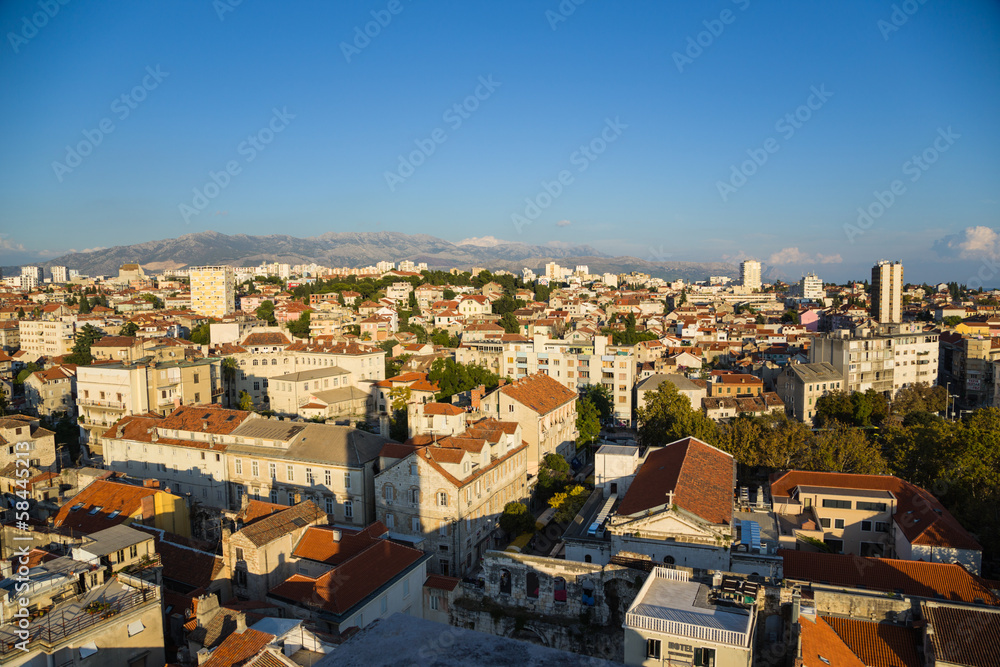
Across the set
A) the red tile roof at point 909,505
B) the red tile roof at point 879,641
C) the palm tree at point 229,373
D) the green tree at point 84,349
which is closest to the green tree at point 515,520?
the red tile roof at point 909,505

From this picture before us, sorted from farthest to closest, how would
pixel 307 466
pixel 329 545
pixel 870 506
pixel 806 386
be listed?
pixel 806 386
pixel 307 466
pixel 870 506
pixel 329 545

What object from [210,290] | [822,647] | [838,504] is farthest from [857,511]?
[210,290]

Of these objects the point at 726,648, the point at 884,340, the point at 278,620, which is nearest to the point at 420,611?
the point at 278,620

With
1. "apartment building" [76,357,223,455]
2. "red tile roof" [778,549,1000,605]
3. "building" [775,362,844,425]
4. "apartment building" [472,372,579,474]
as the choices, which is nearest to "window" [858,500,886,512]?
"red tile roof" [778,549,1000,605]

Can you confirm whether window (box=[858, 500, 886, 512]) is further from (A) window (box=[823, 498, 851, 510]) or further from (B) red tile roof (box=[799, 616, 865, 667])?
(B) red tile roof (box=[799, 616, 865, 667])

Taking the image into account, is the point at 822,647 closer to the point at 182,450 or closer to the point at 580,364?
the point at 182,450

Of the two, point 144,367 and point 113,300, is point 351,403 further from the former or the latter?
point 113,300

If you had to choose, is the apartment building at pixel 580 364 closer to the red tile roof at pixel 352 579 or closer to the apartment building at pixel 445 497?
the apartment building at pixel 445 497
